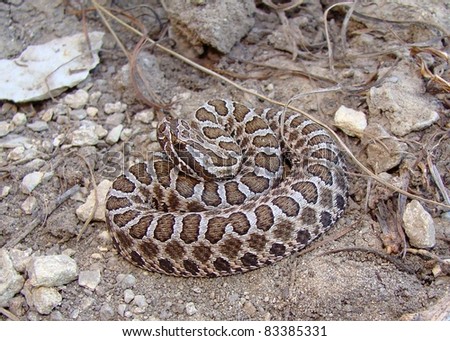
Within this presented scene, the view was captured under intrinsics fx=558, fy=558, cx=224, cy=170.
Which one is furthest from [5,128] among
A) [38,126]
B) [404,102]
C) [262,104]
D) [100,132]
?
[404,102]

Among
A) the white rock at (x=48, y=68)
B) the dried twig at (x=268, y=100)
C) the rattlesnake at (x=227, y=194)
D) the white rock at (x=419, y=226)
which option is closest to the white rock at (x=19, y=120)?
the white rock at (x=48, y=68)

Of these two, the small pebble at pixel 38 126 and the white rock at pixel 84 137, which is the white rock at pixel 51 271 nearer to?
the white rock at pixel 84 137

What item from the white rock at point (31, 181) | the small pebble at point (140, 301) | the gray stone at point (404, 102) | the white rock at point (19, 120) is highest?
the gray stone at point (404, 102)

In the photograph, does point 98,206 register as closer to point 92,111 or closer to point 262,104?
point 92,111

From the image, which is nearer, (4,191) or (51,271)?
(51,271)

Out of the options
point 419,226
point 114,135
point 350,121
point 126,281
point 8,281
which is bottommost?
point 126,281

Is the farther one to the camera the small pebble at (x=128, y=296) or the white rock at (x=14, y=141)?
the white rock at (x=14, y=141)
